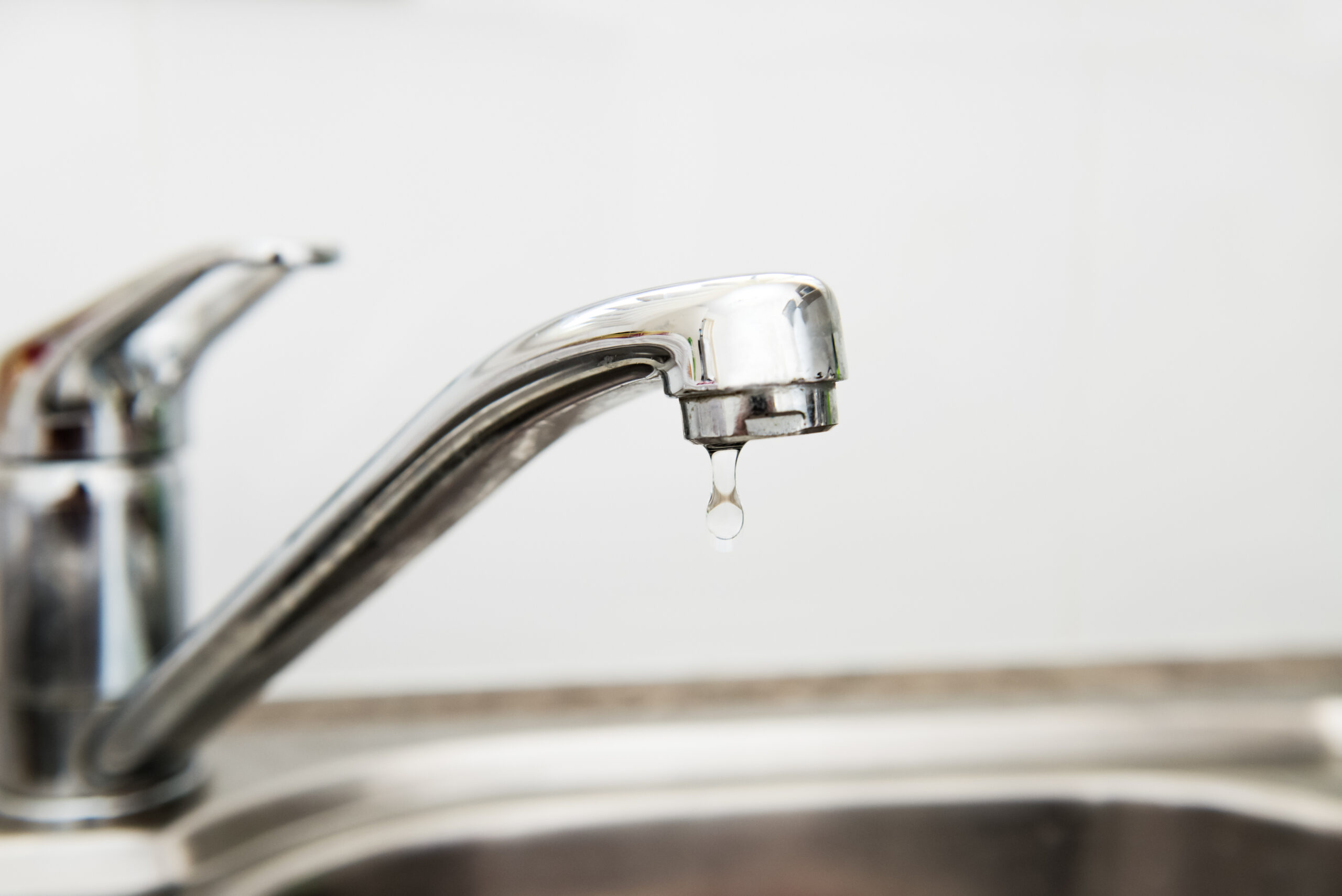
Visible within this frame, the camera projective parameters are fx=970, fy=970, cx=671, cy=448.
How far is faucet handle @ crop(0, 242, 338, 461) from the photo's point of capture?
14.6 inches

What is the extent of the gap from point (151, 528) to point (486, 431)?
0.64ft

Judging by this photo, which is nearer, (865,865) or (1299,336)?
(865,865)

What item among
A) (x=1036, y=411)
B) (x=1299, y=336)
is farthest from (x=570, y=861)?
(x=1299, y=336)

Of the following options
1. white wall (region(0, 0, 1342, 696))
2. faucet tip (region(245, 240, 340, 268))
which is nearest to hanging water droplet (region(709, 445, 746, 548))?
faucet tip (region(245, 240, 340, 268))

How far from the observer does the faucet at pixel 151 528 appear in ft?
1.01

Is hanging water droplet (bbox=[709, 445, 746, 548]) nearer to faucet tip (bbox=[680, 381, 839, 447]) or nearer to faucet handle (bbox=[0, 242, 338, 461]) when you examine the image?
faucet tip (bbox=[680, 381, 839, 447])

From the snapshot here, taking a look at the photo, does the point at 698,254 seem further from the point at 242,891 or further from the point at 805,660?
the point at 242,891

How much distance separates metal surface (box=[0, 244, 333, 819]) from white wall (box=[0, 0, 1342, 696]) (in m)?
0.13

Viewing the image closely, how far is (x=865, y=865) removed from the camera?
1.60 feet

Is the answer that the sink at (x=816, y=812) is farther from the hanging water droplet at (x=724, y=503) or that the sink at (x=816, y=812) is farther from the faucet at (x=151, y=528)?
the hanging water droplet at (x=724, y=503)

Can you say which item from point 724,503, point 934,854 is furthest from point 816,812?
point 724,503

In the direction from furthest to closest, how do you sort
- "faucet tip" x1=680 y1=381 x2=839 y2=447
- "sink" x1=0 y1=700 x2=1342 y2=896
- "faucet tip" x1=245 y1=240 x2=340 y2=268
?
"sink" x1=0 y1=700 x2=1342 y2=896, "faucet tip" x1=245 y1=240 x2=340 y2=268, "faucet tip" x1=680 y1=381 x2=839 y2=447

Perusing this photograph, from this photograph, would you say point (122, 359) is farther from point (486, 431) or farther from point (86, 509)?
point (486, 431)

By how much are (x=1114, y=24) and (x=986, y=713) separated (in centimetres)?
40
